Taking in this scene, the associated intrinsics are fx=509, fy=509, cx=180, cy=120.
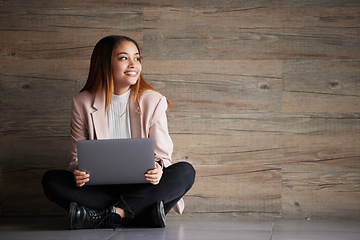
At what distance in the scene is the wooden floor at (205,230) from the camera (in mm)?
1767

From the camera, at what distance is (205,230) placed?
1.93 m

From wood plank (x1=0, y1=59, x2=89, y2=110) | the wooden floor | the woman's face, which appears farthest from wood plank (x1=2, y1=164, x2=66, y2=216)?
the woman's face

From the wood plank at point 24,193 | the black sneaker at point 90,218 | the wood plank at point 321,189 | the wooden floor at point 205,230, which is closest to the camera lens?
the wooden floor at point 205,230

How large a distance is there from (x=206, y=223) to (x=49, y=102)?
94cm

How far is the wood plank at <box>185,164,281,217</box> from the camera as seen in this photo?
91.9 inches

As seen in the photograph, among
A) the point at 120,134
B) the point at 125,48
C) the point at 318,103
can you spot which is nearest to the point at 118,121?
the point at 120,134

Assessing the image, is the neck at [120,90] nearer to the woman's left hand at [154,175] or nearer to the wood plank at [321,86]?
the woman's left hand at [154,175]

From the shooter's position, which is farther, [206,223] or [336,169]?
[336,169]

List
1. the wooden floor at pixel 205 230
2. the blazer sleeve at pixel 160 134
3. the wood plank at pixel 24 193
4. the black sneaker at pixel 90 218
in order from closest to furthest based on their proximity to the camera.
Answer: the wooden floor at pixel 205 230 < the black sneaker at pixel 90 218 < the blazer sleeve at pixel 160 134 < the wood plank at pixel 24 193

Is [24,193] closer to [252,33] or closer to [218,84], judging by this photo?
[218,84]

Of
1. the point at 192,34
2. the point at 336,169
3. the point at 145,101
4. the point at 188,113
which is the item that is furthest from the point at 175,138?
the point at 336,169

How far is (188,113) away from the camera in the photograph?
238 centimetres

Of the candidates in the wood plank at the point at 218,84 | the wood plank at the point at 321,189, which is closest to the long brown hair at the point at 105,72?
the wood plank at the point at 218,84

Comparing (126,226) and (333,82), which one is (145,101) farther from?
(333,82)
